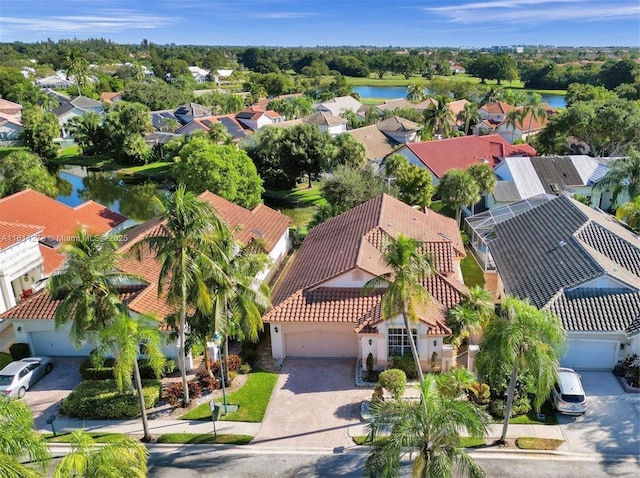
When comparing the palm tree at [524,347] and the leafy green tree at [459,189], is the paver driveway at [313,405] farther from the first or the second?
the leafy green tree at [459,189]

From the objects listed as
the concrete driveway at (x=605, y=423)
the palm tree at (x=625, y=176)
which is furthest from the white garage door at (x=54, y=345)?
the palm tree at (x=625, y=176)

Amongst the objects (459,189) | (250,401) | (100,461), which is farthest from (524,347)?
(459,189)

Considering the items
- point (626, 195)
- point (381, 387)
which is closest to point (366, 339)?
point (381, 387)

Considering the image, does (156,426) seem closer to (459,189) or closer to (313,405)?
(313,405)

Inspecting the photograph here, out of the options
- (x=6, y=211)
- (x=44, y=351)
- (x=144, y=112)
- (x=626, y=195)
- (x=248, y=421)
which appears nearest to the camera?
(x=248, y=421)

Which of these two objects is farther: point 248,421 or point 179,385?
point 179,385

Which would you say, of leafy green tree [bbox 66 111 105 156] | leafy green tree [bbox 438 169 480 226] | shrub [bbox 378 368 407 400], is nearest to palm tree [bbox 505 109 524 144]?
leafy green tree [bbox 438 169 480 226]

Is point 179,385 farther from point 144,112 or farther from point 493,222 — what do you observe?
point 144,112
